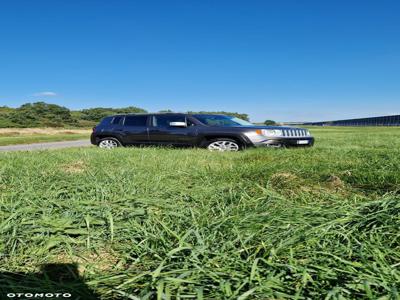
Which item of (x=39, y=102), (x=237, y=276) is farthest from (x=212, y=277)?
(x=39, y=102)

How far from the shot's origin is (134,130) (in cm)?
1067

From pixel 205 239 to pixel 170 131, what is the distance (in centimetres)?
802

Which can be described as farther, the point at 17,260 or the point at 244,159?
the point at 244,159

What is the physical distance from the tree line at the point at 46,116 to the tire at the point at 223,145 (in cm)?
3260

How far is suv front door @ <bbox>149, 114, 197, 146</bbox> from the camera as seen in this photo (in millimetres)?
9844

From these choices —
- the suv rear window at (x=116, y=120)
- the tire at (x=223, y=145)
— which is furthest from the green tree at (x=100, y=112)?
the tire at (x=223, y=145)

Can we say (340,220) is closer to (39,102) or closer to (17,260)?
(17,260)

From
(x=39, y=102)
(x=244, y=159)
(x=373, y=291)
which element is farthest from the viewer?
(x=39, y=102)

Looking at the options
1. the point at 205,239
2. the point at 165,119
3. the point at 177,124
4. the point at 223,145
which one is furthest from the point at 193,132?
the point at 205,239

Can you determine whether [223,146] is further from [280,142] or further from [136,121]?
[136,121]

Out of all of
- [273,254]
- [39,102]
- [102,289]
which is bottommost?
[102,289]

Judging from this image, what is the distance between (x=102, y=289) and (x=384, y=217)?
1969 millimetres

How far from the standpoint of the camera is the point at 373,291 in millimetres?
1589

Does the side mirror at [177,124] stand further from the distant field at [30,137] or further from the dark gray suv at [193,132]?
the distant field at [30,137]
